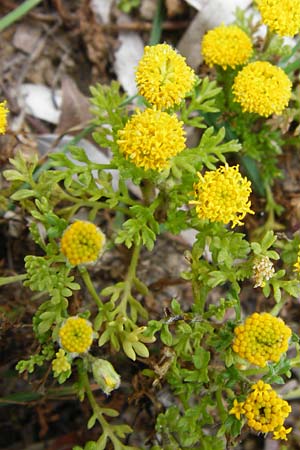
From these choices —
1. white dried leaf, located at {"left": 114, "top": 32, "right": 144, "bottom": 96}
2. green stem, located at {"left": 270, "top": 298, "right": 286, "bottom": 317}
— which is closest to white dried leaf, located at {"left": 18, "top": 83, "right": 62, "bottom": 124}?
white dried leaf, located at {"left": 114, "top": 32, "right": 144, "bottom": 96}

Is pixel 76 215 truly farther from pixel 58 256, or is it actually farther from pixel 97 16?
pixel 97 16

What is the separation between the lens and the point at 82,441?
348 cm

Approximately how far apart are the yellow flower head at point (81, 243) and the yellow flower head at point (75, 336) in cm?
28

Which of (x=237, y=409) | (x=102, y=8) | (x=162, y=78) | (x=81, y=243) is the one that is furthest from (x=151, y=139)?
(x=102, y=8)

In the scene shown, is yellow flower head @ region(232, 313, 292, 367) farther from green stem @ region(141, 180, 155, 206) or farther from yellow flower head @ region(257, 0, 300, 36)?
yellow flower head @ region(257, 0, 300, 36)

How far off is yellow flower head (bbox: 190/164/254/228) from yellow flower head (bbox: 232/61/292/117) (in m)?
0.52

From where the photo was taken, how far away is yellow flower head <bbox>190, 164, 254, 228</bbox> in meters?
2.69

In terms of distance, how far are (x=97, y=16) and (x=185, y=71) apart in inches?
70.3

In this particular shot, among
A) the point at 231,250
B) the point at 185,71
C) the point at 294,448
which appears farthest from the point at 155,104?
the point at 294,448

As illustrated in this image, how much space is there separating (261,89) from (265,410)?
1.54 metres

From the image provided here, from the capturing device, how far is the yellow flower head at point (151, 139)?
2596mm

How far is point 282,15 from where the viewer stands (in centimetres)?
302

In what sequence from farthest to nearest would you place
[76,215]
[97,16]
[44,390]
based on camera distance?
1. [97,16]
2. [76,215]
3. [44,390]

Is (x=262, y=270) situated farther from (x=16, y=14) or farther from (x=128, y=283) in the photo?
(x=16, y=14)
